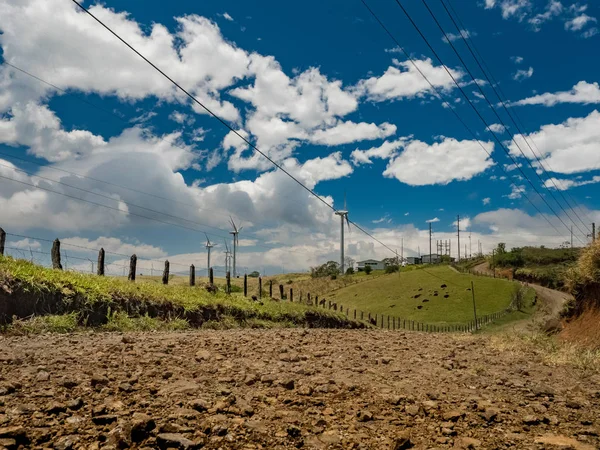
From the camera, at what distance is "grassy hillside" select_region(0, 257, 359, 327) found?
1223cm

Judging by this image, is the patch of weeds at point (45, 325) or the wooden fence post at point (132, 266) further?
the wooden fence post at point (132, 266)

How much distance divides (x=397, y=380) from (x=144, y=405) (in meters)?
3.82

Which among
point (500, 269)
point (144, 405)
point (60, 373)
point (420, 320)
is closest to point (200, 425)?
point (144, 405)

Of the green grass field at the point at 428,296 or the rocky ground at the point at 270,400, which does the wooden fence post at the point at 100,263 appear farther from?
the green grass field at the point at 428,296

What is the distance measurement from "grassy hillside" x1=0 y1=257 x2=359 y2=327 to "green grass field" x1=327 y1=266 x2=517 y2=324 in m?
54.2

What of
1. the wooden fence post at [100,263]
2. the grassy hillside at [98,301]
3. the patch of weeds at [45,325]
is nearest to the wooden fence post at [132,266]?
the wooden fence post at [100,263]

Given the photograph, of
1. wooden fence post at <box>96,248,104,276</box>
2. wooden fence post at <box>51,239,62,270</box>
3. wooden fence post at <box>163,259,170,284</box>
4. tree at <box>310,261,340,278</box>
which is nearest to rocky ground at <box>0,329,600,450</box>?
wooden fence post at <box>51,239,62,270</box>

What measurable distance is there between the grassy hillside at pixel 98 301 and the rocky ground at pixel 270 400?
3.80m

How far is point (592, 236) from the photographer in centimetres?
1709

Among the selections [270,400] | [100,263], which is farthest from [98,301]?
[270,400]

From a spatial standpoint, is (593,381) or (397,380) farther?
(593,381)

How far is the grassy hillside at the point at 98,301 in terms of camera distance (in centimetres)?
1223

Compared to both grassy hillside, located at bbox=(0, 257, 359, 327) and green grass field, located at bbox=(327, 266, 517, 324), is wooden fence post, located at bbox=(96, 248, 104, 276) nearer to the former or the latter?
grassy hillside, located at bbox=(0, 257, 359, 327)

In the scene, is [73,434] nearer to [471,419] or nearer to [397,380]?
[471,419]
